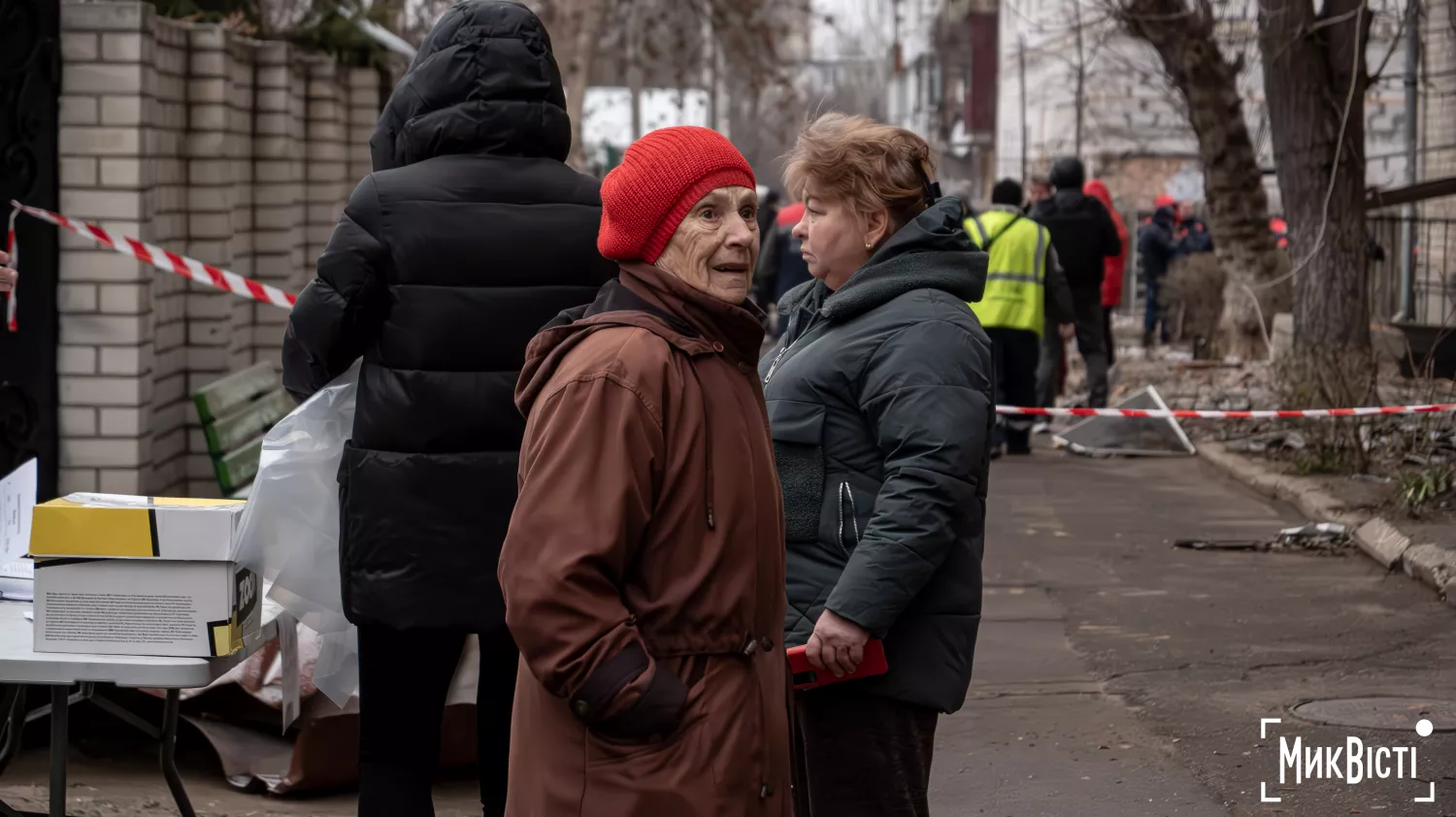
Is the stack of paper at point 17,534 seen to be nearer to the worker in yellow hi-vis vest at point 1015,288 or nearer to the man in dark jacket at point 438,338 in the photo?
the man in dark jacket at point 438,338

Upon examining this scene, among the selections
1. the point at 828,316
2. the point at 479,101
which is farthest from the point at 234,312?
the point at 828,316

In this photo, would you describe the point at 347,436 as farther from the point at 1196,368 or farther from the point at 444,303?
the point at 1196,368

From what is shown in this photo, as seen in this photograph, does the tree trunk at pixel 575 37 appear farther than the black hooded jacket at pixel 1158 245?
Yes

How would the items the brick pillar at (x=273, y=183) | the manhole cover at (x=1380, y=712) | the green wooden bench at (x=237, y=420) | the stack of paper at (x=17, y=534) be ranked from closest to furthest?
the stack of paper at (x=17, y=534)
the manhole cover at (x=1380, y=712)
the green wooden bench at (x=237, y=420)
the brick pillar at (x=273, y=183)

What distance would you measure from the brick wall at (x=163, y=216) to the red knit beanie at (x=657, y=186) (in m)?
4.79

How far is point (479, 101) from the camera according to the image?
13.5ft

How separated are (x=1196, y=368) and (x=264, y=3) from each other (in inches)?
395

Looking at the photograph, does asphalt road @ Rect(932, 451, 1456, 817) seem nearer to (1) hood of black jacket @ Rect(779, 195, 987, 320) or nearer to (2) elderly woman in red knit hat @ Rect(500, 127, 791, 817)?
(1) hood of black jacket @ Rect(779, 195, 987, 320)

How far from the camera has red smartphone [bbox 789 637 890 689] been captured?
3.54m

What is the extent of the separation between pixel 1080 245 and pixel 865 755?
35.4 feet

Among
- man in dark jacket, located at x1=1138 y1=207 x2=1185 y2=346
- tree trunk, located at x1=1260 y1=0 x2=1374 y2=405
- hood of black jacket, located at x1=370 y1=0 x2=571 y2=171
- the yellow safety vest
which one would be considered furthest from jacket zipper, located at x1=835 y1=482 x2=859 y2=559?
man in dark jacket, located at x1=1138 y1=207 x2=1185 y2=346

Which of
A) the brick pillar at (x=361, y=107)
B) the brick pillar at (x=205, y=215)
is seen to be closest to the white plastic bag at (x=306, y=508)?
the brick pillar at (x=205, y=215)

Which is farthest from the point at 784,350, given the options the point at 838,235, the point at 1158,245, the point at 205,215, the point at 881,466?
the point at 1158,245

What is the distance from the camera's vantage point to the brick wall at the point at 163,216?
7156mm
